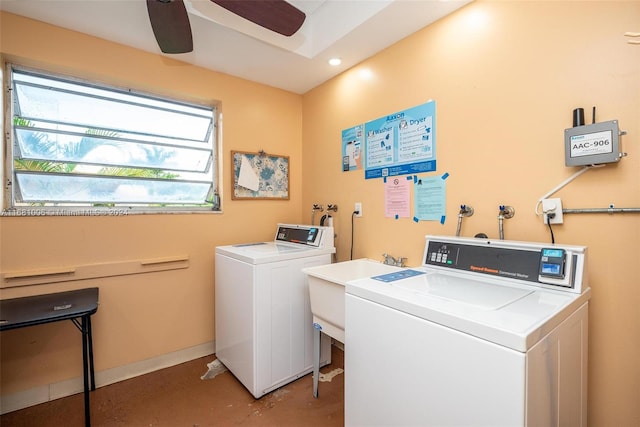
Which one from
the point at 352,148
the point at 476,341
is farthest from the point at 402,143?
the point at 476,341

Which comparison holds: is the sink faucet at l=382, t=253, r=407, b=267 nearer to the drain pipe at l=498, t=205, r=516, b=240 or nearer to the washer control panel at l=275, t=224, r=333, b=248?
the washer control panel at l=275, t=224, r=333, b=248

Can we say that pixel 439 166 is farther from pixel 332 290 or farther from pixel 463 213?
pixel 332 290

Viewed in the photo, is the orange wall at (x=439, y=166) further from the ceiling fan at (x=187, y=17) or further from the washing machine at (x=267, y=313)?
the ceiling fan at (x=187, y=17)

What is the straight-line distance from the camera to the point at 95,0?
1.69 m

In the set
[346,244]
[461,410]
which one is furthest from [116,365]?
[461,410]

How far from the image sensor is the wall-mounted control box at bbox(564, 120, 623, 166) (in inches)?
45.4

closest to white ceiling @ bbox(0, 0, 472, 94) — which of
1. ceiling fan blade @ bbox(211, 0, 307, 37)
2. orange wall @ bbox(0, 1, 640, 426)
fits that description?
orange wall @ bbox(0, 1, 640, 426)

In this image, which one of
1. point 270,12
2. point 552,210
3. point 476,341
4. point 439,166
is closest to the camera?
point 476,341

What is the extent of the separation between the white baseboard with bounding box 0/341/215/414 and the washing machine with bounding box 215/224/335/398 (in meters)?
0.32

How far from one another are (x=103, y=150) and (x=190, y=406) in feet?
6.41

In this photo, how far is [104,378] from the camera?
2066 mm

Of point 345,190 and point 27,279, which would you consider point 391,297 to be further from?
point 27,279

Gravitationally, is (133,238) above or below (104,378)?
above

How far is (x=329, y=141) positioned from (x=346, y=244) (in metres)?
0.98
